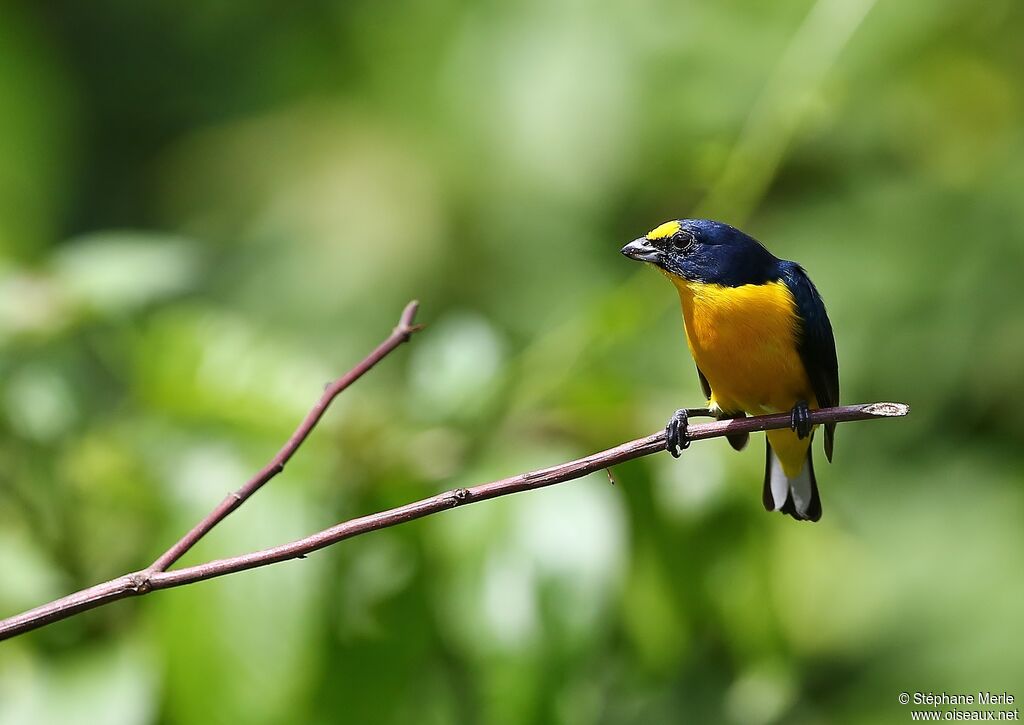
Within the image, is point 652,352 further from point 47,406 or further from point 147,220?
point 147,220

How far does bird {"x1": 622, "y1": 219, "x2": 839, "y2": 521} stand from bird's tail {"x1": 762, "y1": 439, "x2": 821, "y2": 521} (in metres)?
0.08

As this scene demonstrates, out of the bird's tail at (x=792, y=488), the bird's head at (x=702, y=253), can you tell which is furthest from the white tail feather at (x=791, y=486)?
the bird's head at (x=702, y=253)

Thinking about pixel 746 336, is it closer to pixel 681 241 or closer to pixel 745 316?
pixel 745 316

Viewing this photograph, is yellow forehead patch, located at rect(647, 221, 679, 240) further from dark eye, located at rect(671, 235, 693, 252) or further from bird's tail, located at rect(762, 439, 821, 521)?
bird's tail, located at rect(762, 439, 821, 521)

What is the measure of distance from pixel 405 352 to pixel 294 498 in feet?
7.60

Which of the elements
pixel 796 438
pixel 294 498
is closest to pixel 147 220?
pixel 294 498

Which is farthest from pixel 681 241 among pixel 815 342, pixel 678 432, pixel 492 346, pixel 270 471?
Result: pixel 270 471

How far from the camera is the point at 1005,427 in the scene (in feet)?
13.2

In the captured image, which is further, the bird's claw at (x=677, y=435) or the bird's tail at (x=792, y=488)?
the bird's tail at (x=792, y=488)

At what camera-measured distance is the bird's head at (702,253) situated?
1966 mm

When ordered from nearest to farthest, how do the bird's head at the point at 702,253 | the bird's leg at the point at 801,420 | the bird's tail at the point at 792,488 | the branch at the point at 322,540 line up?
1. the branch at the point at 322,540
2. the bird's leg at the point at 801,420
3. the bird's head at the point at 702,253
4. the bird's tail at the point at 792,488

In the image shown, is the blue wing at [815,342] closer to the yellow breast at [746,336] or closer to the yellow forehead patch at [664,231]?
the yellow breast at [746,336]

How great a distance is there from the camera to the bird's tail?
2.14 metres

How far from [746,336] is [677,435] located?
51 cm
